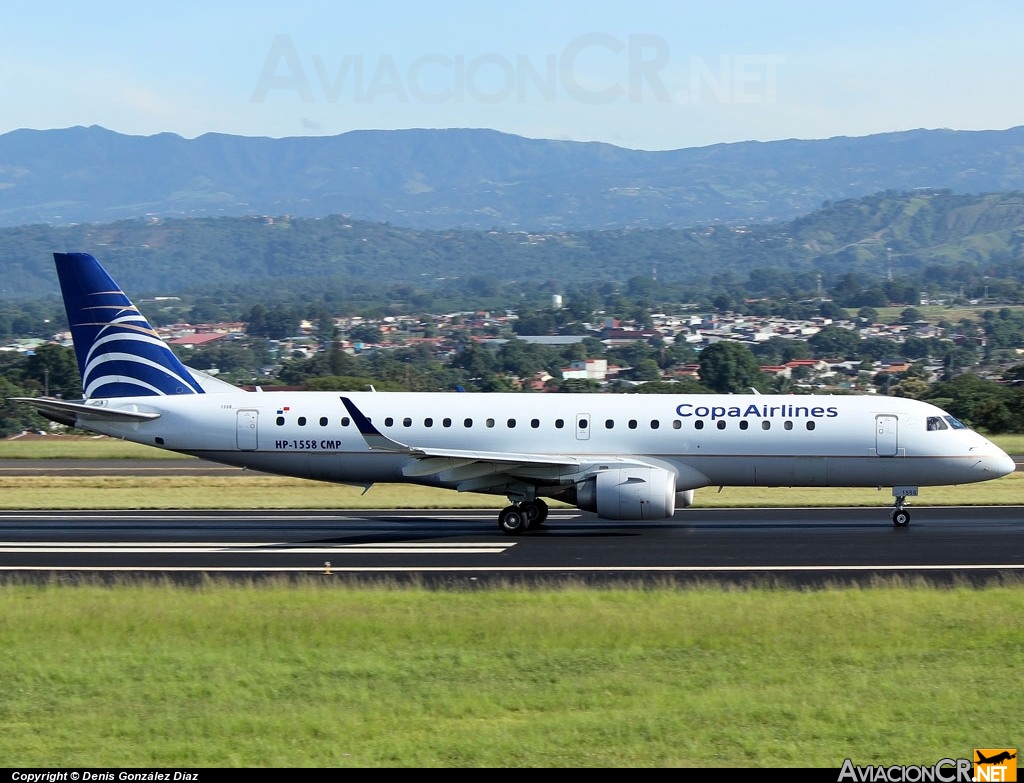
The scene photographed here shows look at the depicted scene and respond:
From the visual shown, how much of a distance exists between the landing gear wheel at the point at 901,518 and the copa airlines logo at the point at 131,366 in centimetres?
1738

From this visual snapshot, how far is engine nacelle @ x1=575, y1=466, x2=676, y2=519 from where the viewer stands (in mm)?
28609

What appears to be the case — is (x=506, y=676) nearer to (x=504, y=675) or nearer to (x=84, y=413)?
(x=504, y=675)

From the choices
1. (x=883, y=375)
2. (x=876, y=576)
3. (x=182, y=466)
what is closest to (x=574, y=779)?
(x=876, y=576)

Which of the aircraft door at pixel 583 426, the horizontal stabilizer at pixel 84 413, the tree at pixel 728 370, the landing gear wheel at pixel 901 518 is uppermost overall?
the horizontal stabilizer at pixel 84 413

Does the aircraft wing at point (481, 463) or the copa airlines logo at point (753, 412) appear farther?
the copa airlines logo at point (753, 412)

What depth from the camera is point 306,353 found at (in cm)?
17638

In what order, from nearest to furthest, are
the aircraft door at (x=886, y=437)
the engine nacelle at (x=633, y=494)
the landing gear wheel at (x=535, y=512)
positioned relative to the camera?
1. the engine nacelle at (x=633, y=494)
2. the landing gear wheel at (x=535, y=512)
3. the aircraft door at (x=886, y=437)

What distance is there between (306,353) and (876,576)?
157242 mm

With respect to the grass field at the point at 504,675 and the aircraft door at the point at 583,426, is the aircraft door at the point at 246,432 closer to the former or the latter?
the aircraft door at the point at 583,426

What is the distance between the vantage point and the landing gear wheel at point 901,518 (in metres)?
30.5

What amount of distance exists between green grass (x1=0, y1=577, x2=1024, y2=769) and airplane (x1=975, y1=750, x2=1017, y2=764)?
31 centimetres

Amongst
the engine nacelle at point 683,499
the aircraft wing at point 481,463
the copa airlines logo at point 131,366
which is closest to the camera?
the aircraft wing at point 481,463

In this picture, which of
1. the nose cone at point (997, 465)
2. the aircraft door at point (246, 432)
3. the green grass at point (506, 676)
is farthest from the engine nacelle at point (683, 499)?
the aircraft door at point (246, 432)

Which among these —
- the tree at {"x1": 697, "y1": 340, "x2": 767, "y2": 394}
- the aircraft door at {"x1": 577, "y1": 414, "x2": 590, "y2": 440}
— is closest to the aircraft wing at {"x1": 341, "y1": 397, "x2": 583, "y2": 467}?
the aircraft door at {"x1": 577, "y1": 414, "x2": 590, "y2": 440}
